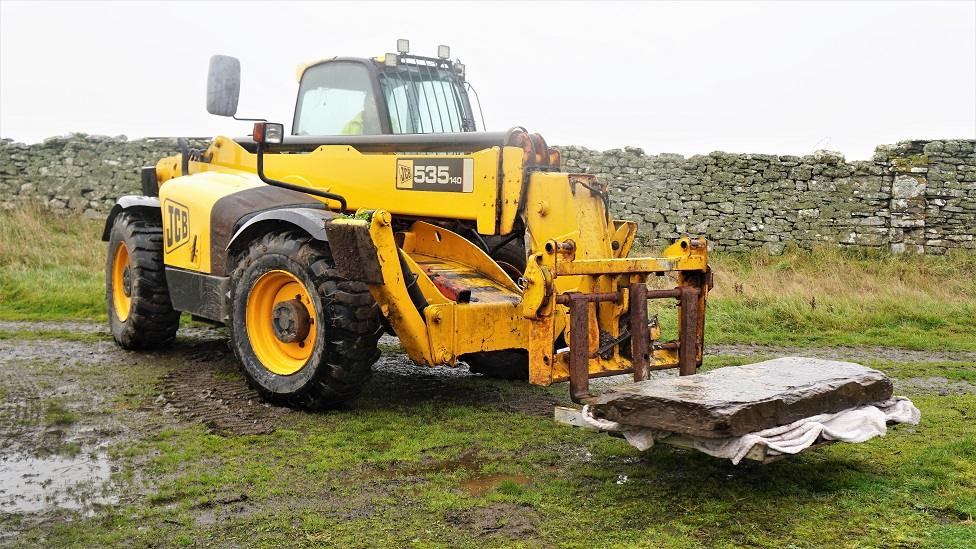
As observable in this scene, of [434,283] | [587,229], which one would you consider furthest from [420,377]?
[587,229]

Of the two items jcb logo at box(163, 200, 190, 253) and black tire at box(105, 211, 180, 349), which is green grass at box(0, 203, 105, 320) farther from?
jcb logo at box(163, 200, 190, 253)

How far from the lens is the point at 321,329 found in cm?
657

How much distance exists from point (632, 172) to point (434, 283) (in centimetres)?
1209

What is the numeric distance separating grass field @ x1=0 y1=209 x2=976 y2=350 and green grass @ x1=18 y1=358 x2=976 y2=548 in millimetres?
→ 4222

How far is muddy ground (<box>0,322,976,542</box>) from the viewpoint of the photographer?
504cm

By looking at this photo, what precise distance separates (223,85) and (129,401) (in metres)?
2.50

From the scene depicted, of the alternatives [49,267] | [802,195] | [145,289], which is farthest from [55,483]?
[802,195]

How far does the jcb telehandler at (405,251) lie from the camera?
6230 millimetres

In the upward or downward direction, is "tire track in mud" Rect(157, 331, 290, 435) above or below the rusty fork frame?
below

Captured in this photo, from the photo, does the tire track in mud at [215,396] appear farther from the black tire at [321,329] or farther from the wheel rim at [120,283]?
the wheel rim at [120,283]

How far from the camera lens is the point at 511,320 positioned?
669cm

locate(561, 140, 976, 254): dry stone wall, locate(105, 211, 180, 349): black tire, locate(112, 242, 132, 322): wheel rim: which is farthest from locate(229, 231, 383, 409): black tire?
locate(561, 140, 976, 254): dry stone wall

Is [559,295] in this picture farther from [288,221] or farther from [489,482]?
[288,221]

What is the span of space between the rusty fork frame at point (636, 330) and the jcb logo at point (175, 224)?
3777 millimetres
